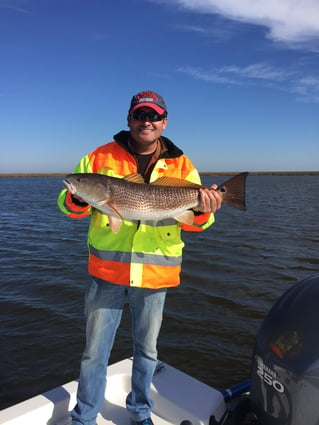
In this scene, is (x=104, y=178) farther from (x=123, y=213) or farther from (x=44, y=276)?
(x=44, y=276)

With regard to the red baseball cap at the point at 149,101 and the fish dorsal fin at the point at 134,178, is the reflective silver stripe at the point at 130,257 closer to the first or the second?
the fish dorsal fin at the point at 134,178

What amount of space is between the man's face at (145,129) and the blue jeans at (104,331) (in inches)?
61.1

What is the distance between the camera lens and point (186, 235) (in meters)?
18.0

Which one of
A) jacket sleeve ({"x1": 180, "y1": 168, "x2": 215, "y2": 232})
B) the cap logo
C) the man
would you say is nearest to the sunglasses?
the man

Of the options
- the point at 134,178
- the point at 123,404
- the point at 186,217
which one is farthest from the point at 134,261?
the point at 123,404

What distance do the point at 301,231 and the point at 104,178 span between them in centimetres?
1751

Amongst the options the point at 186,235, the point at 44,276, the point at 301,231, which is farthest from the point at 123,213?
the point at 301,231

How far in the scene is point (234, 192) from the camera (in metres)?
→ 4.05

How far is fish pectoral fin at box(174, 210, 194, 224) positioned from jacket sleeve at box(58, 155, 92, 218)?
0.99 meters

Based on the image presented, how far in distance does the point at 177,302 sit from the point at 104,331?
5.99 metres

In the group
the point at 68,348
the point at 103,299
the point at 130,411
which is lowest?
the point at 68,348

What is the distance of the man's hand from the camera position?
12.9 feet

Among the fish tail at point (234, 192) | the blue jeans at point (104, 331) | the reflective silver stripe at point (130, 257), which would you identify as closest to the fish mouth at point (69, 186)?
the reflective silver stripe at point (130, 257)

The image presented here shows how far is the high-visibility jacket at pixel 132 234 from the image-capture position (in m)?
3.61
